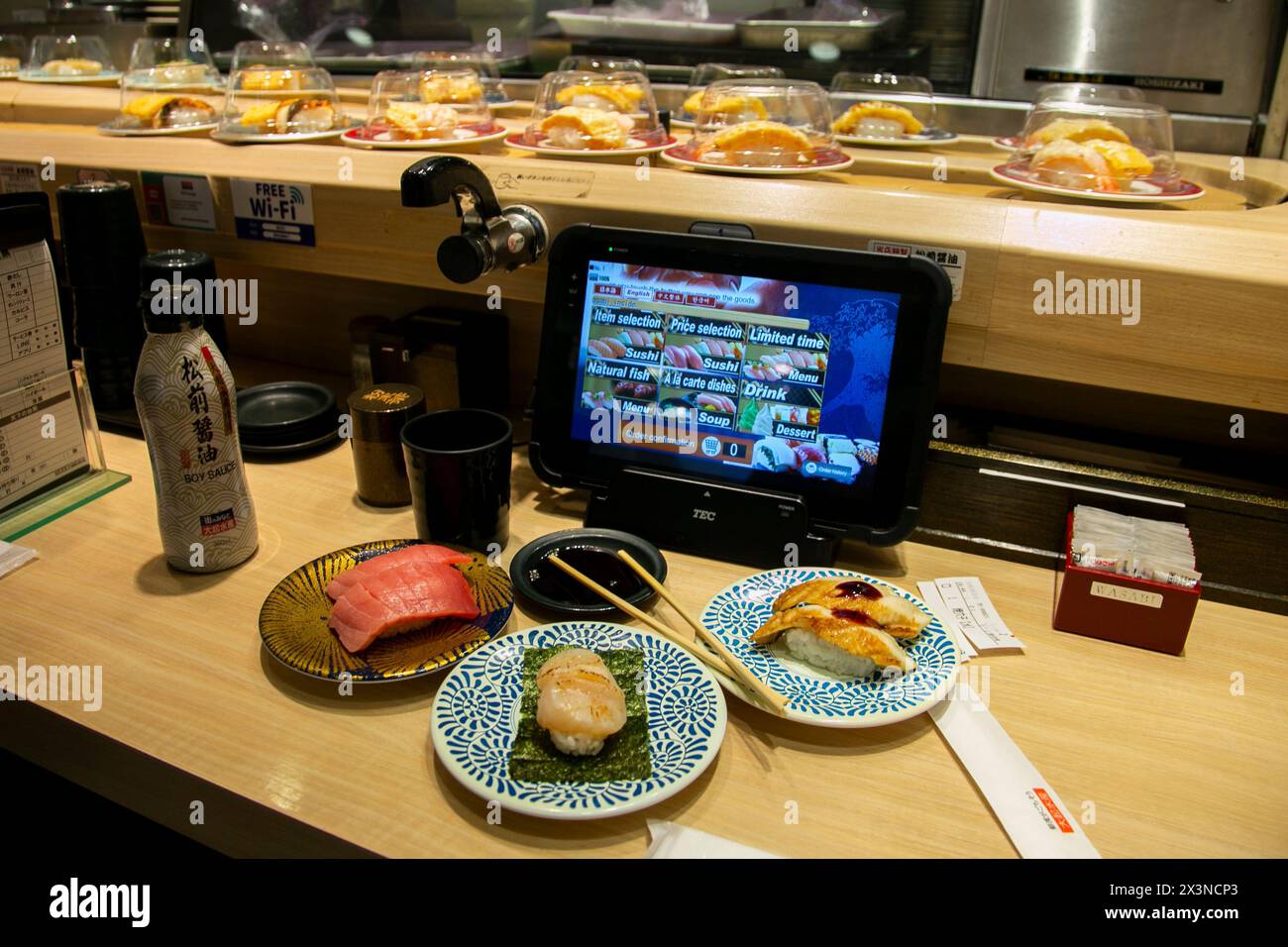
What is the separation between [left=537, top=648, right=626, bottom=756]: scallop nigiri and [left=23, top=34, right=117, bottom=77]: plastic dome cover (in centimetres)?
250

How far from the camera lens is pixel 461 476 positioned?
1.16 metres

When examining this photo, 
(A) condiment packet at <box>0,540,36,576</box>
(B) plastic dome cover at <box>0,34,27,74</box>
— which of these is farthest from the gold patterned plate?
(B) plastic dome cover at <box>0,34,27,74</box>

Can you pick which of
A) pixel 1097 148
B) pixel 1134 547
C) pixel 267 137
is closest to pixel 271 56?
pixel 267 137

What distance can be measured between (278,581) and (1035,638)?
3.04 feet

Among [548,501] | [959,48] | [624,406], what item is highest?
[959,48]

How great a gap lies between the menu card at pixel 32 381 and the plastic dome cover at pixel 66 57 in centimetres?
159

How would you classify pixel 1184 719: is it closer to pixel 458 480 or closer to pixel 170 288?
pixel 458 480

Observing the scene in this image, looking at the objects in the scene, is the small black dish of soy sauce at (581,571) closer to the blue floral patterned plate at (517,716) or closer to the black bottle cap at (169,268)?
the blue floral patterned plate at (517,716)

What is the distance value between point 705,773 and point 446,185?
768 mm

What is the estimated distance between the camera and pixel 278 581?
116 centimetres

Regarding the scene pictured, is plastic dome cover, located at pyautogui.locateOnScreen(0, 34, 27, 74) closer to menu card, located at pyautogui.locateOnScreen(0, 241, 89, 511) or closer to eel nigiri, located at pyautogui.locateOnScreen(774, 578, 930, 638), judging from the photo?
menu card, located at pyautogui.locateOnScreen(0, 241, 89, 511)

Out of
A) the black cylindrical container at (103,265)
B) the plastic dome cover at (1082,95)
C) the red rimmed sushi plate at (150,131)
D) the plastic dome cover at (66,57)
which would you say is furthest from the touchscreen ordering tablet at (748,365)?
the plastic dome cover at (66,57)

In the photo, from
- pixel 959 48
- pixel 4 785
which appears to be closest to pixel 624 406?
pixel 4 785

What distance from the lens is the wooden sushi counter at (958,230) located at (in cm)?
105
